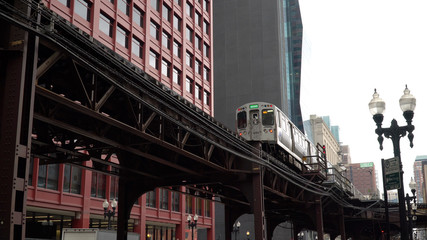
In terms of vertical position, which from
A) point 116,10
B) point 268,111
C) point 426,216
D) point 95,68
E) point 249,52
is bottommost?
point 426,216

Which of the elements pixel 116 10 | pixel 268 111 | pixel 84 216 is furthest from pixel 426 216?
pixel 116 10

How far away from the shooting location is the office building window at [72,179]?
3738cm

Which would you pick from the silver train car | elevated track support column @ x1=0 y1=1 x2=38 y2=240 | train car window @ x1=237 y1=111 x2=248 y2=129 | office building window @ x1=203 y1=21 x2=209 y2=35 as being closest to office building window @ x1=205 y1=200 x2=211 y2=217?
office building window @ x1=203 y1=21 x2=209 y2=35

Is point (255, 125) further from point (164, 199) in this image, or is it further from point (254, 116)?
point (164, 199)

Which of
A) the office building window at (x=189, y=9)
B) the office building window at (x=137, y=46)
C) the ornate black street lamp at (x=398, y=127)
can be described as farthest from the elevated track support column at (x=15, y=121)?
the office building window at (x=189, y=9)

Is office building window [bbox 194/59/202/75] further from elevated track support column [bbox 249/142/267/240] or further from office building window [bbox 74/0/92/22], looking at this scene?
elevated track support column [bbox 249/142/267/240]

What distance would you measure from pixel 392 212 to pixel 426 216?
3791 mm

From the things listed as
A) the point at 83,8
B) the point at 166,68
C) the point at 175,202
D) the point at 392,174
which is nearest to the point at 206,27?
the point at 166,68

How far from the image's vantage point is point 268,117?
3256 centimetres

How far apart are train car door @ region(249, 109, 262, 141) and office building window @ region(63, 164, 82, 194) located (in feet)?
50.1

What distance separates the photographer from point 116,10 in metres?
45.1

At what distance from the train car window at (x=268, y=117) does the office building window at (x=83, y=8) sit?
18.5 m

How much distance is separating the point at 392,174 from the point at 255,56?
7541cm

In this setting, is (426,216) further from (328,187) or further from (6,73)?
(6,73)
